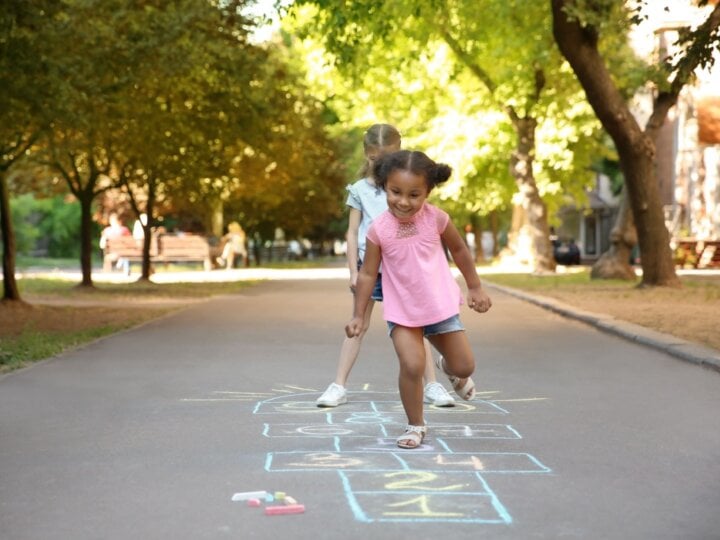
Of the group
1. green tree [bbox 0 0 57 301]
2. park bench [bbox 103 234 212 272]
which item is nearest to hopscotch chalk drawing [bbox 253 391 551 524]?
green tree [bbox 0 0 57 301]

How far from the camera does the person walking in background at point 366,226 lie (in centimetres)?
849

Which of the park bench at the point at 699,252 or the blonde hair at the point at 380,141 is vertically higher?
the blonde hair at the point at 380,141

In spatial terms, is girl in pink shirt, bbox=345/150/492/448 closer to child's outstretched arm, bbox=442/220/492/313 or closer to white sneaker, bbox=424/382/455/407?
child's outstretched arm, bbox=442/220/492/313

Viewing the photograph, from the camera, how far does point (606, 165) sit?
64.6 meters

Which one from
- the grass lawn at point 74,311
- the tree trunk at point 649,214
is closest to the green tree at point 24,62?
the grass lawn at point 74,311

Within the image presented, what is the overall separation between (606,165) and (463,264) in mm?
58469

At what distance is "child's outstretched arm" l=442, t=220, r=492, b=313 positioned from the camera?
7.37 m

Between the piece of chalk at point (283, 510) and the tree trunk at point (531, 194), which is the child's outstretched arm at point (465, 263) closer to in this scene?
the piece of chalk at point (283, 510)

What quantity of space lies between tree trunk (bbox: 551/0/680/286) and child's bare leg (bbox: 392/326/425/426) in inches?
714

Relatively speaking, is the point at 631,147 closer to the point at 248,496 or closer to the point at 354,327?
the point at 354,327

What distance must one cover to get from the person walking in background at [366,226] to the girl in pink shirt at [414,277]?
0.83 meters

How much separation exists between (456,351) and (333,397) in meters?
1.78

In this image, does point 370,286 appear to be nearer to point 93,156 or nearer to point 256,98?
point 256,98

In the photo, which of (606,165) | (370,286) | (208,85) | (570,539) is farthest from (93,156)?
(606,165)
